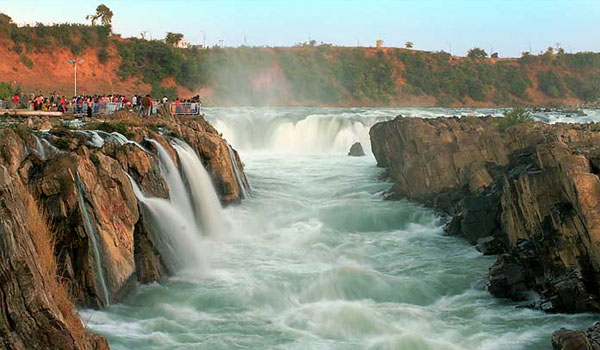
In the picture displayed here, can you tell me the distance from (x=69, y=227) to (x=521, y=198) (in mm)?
12064

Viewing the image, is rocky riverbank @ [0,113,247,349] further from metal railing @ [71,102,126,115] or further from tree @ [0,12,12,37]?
tree @ [0,12,12,37]

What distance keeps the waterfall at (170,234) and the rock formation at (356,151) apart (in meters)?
30.7

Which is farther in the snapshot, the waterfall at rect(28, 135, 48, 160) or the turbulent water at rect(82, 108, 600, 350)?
the waterfall at rect(28, 135, 48, 160)

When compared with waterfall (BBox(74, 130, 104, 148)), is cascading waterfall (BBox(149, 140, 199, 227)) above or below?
below

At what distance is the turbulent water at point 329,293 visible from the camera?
14156 mm

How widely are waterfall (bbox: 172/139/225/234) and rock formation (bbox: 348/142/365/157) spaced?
24936mm

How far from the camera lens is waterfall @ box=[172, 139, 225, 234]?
23828mm

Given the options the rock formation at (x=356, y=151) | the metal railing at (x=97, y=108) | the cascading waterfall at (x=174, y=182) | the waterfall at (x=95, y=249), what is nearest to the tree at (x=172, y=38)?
the rock formation at (x=356, y=151)

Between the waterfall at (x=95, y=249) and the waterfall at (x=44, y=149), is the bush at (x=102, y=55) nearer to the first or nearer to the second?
the waterfall at (x=44, y=149)

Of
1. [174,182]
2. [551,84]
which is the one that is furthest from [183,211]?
[551,84]

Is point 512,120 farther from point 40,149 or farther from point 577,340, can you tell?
point 577,340

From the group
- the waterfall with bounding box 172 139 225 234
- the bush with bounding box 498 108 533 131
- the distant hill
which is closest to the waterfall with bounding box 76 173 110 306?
the waterfall with bounding box 172 139 225 234

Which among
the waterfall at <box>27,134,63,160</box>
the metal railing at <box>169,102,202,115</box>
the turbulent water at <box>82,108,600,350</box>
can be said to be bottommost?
the turbulent water at <box>82,108,600,350</box>

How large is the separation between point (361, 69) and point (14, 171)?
346 feet
